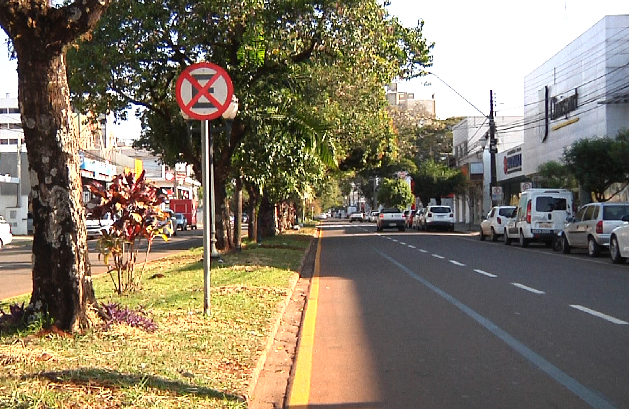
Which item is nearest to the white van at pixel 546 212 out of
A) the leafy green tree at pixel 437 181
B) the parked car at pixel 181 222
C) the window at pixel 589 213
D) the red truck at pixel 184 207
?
the window at pixel 589 213

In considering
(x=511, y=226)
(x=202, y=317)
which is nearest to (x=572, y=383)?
(x=202, y=317)

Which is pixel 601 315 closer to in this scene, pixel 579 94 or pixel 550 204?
pixel 550 204

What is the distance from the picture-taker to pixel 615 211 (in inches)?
826

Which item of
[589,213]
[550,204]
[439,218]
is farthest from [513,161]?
[589,213]

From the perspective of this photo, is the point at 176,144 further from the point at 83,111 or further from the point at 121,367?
the point at 121,367

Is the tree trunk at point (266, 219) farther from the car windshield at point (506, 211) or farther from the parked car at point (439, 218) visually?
the parked car at point (439, 218)

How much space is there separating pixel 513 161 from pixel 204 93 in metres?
45.7

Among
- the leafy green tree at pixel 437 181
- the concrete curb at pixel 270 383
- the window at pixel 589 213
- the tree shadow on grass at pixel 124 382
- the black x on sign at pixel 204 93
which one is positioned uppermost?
the leafy green tree at pixel 437 181

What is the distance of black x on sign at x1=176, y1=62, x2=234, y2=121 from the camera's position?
8891 millimetres

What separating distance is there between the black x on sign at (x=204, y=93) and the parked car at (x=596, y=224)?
48.6 feet

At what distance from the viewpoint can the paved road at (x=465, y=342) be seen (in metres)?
6.14

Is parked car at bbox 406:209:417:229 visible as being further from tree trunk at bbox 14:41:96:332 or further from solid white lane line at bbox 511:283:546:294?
tree trunk at bbox 14:41:96:332

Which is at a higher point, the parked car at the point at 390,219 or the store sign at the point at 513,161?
the store sign at the point at 513,161

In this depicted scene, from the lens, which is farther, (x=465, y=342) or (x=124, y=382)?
(x=465, y=342)
